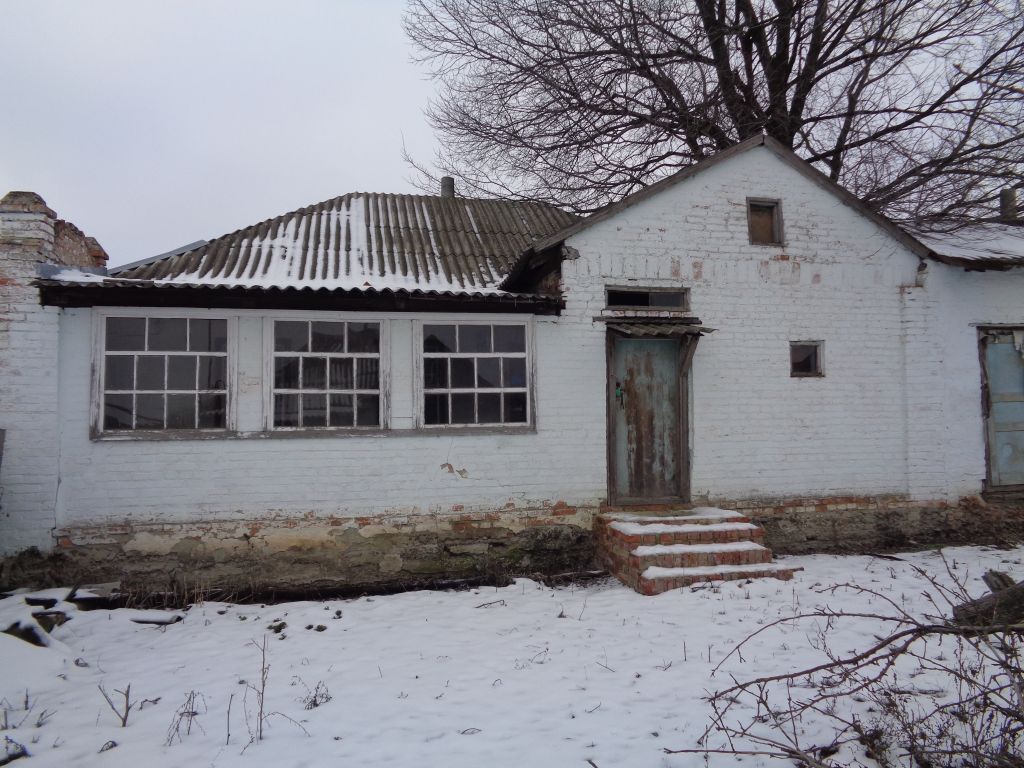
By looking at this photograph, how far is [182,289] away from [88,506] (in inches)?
102

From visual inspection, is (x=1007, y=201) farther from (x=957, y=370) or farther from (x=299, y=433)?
(x=299, y=433)

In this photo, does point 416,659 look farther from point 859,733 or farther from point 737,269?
point 737,269

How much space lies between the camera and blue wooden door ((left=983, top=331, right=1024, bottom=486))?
919 centimetres

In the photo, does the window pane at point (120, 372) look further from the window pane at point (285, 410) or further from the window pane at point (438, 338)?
the window pane at point (438, 338)

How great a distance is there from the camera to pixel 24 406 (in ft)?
22.4

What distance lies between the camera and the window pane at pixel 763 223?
8727 millimetres

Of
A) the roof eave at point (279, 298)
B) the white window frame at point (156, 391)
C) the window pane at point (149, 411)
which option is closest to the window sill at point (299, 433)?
the white window frame at point (156, 391)

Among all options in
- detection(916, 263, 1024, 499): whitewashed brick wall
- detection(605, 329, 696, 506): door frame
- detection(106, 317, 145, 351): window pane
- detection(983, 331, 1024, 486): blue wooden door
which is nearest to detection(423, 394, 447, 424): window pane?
detection(605, 329, 696, 506): door frame

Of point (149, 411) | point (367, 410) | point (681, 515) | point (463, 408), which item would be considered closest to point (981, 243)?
point (681, 515)

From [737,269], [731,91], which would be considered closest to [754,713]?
[737,269]

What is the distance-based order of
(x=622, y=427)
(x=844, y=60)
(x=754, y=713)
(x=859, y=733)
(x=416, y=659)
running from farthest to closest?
1. (x=844, y=60)
2. (x=622, y=427)
3. (x=416, y=659)
4. (x=754, y=713)
5. (x=859, y=733)

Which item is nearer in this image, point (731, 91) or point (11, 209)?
point (11, 209)

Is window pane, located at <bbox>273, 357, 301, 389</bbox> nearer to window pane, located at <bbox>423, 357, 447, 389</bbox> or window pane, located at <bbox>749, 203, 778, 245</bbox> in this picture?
window pane, located at <bbox>423, 357, 447, 389</bbox>

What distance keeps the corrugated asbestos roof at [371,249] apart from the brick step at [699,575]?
12.2ft
